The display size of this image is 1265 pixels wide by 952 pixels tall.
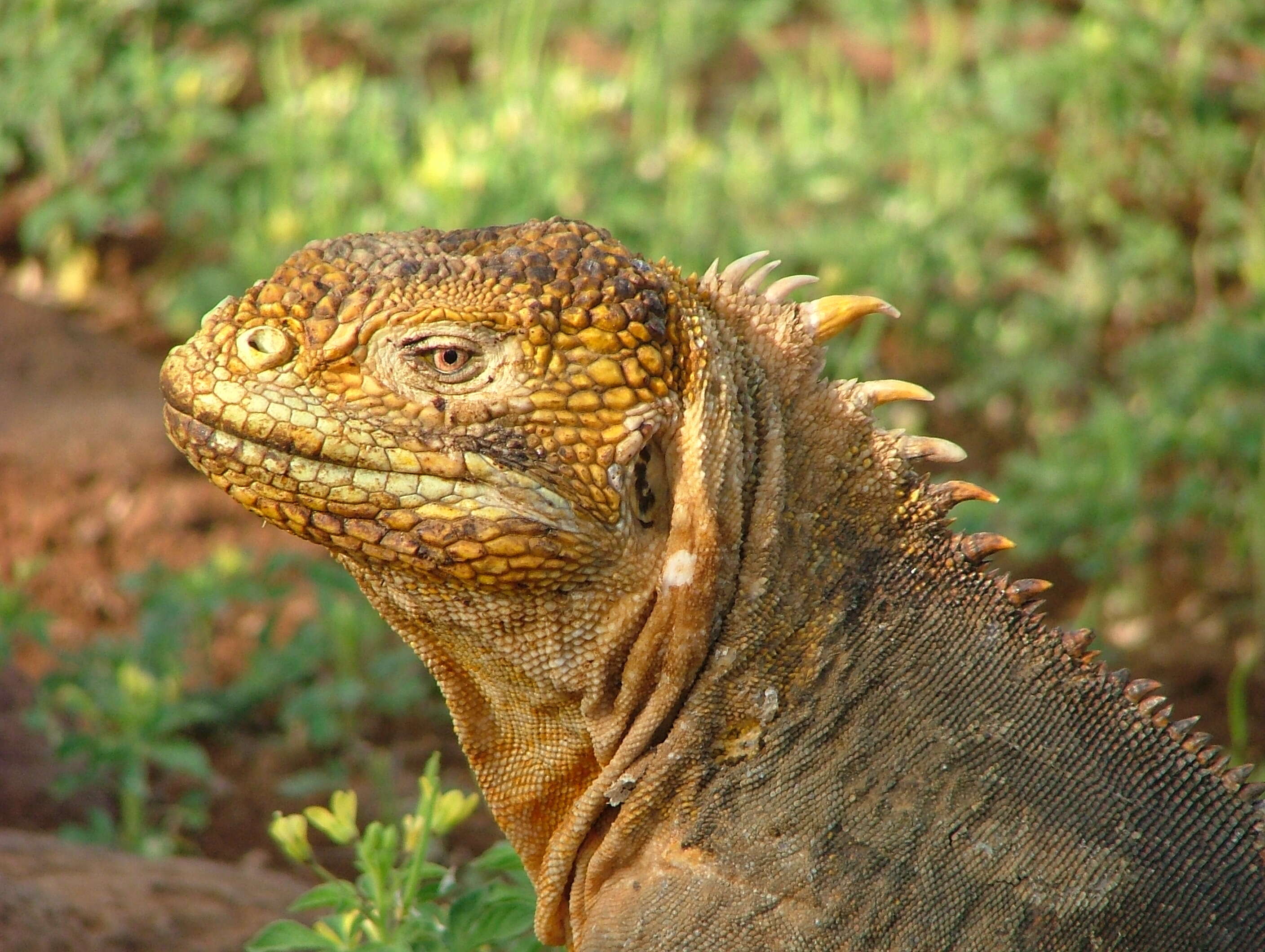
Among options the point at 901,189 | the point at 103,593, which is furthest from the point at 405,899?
the point at 901,189

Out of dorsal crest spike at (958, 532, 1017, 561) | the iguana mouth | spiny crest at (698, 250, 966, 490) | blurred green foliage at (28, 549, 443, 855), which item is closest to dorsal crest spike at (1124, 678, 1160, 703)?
dorsal crest spike at (958, 532, 1017, 561)

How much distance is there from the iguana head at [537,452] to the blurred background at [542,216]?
7.29 ft

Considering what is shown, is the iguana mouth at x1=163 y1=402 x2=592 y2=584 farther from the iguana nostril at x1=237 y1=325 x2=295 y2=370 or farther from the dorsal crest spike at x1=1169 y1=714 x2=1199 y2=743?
the dorsal crest spike at x1=1169 y1=714 x2=1199 y2=743

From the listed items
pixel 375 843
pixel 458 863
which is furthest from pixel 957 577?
pixel 458 863

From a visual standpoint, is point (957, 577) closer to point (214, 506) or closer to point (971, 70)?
point (214, 506)

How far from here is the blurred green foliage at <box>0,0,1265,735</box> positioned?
22.0 ft

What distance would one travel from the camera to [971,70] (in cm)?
1067

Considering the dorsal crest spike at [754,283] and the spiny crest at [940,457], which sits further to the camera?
the dorsal crest spike at [754,283]

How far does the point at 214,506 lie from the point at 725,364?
15.2 feet

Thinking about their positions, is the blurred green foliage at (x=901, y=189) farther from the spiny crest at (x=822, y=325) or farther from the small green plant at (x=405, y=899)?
the small green plant at (x=405, y=899)

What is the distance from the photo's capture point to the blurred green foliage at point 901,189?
22.0ft

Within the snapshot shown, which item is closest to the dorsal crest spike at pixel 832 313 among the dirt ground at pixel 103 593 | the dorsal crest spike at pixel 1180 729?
the dorsal crest spike at pixel 1180 729

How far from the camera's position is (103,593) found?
646 centimetres

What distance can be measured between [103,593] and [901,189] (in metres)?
4.96
